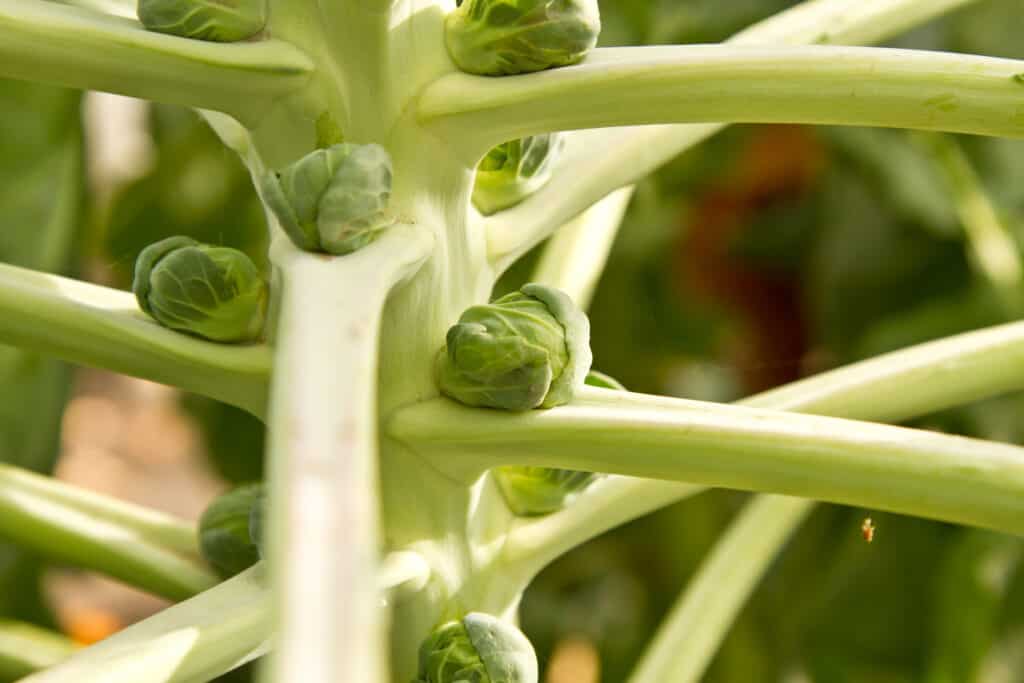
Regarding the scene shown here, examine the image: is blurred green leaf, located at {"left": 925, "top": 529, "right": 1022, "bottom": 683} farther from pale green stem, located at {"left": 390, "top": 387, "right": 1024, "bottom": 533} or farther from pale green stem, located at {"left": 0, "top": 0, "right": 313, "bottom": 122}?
pale green stem, located at {"left": 0, "top": 0, "right": 313, "bottom": 122}

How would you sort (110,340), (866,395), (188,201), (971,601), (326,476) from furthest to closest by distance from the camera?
1. (188,201)
2. (971,601)
3. (866,395)
4. (110,340)
5. (326,476)

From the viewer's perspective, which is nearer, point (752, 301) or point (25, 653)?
point (25, 653)

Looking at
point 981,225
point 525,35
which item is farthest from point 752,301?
point 525,35

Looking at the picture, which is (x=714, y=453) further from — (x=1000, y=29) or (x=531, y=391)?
(x=1000, y=29)

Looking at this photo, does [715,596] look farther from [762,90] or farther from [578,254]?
[762,90]

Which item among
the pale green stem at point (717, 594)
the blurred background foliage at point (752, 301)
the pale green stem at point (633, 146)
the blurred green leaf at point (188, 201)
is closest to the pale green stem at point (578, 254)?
the pale green stem at point (633, 146)

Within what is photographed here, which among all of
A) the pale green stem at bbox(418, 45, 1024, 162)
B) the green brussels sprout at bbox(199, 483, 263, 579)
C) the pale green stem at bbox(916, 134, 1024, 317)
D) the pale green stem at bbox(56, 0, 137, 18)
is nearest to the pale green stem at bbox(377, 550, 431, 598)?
the green brussels sprout at bbox(199, 483, 263, 579)

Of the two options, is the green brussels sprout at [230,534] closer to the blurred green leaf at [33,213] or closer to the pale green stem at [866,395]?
the pale green stem at [866,395]
